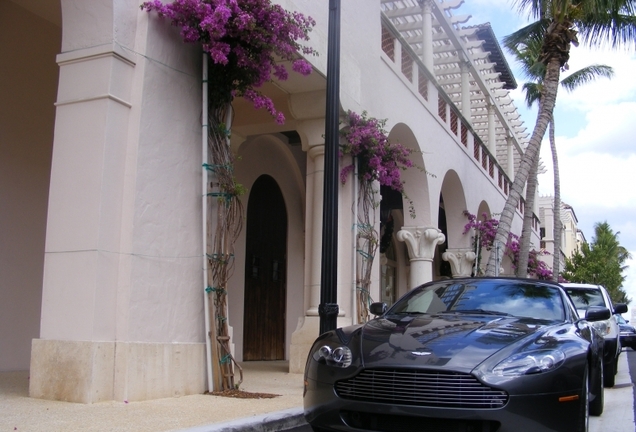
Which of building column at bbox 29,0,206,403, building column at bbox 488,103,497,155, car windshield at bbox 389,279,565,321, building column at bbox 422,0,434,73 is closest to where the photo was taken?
car windshield at bbox 389,279,565,321

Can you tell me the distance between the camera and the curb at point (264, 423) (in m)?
5.56

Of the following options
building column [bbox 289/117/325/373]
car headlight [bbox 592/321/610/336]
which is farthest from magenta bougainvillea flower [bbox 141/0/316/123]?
car headlight [bbox 592/321/610/336]

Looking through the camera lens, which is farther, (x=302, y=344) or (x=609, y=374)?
(x=302, y=344)

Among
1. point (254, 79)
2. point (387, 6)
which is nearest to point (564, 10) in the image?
point (387, 6)

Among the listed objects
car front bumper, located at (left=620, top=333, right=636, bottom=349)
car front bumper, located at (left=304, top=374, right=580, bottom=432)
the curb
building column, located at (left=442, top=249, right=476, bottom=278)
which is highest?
building column, located at (left=442, top=249, right=476, bottom=278)

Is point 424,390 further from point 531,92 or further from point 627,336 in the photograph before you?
point 531,92

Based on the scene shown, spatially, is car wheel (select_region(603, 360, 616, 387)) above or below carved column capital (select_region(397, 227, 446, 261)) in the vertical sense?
below

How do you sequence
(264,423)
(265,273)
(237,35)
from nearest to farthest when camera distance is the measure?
(264,423), (237,35), (265,273)

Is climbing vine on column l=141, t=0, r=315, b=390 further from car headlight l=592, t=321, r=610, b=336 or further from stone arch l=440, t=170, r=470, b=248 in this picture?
stone arch l=440, t=170, r=470, b=248

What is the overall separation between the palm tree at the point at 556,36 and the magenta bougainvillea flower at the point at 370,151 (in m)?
4.60

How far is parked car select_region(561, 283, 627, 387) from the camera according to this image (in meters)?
10.2

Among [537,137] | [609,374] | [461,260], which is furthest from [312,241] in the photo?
[461,260]

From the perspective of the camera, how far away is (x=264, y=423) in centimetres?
608

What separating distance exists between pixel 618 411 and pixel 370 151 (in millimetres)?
6049
